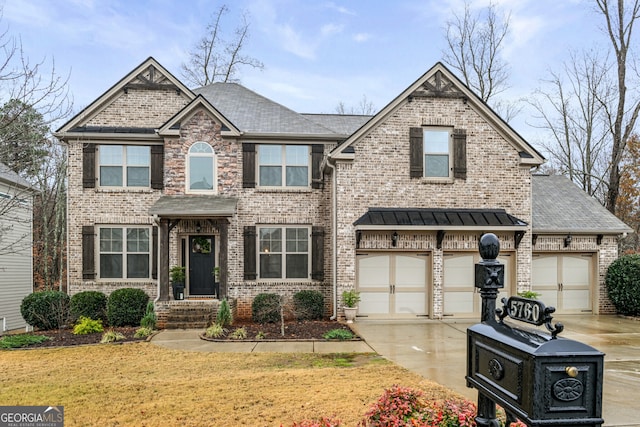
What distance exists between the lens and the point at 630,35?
58.7 ft

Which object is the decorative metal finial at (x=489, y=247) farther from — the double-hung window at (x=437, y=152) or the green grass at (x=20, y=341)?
the green grass at (x=20, y=341)

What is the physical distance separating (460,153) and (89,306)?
1211 cm

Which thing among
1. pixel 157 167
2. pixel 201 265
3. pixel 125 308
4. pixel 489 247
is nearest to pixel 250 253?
pixel 201 265

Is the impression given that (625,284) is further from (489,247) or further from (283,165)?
(489,247)

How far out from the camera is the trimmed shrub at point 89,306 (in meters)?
12.7

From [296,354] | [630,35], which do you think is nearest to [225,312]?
[296,354]

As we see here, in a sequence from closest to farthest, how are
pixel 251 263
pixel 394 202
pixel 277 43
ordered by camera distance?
pixel 394 202
pixel 251 263
pixel 277 43

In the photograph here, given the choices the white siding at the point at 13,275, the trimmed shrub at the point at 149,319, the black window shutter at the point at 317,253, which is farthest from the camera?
the white siding at the point at 13,275

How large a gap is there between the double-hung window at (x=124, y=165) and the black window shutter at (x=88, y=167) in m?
0.23

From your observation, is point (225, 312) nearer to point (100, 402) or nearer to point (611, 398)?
point (100, 402)

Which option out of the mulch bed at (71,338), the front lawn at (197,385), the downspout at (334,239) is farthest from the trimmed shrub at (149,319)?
the downspout at (334,239)

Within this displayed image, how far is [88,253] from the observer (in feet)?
44.9

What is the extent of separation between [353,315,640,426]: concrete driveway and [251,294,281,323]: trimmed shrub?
8.23ft

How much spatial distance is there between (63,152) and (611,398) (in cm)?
2247
